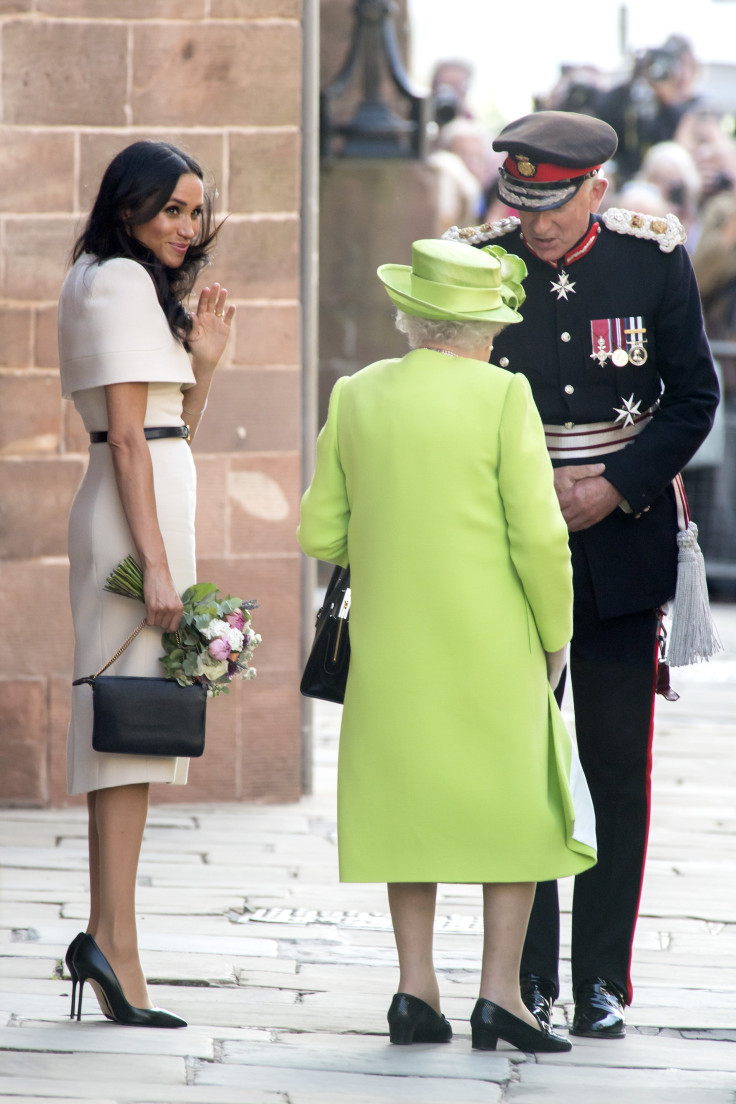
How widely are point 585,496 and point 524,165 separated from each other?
723 millimetres

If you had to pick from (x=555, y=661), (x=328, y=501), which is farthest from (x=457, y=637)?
(x=328, y=501)

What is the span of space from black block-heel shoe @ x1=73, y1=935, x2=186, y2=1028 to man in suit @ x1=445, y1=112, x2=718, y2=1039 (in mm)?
802

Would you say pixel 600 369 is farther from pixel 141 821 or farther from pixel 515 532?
pixel 141 821

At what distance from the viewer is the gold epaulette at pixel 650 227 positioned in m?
3.71

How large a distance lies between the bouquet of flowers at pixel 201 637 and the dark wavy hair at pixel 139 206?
1.76ft

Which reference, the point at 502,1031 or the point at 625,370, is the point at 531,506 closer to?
the point at 625,370

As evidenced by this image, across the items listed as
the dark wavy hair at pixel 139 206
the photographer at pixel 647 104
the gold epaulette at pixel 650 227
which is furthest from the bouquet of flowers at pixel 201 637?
the photographer at pixel 647 104

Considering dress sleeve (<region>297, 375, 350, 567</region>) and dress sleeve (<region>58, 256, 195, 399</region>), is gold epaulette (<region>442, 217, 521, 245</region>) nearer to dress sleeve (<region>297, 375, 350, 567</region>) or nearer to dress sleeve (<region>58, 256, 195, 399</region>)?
dress sleeve (<region>297, 375, 350, 567</region>)

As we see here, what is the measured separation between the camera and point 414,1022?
3369mm

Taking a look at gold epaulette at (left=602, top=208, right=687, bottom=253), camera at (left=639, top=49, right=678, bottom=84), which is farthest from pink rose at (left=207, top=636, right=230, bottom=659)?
camera at (left=639, top=49, right=678, bottom=84)

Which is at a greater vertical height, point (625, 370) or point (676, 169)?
point (676, 169)

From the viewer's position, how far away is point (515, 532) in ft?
10.6

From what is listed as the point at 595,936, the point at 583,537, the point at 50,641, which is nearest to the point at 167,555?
the point at 583,537

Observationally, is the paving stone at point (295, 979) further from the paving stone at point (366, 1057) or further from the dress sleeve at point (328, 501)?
the dress sleeve at point (328, 501)
